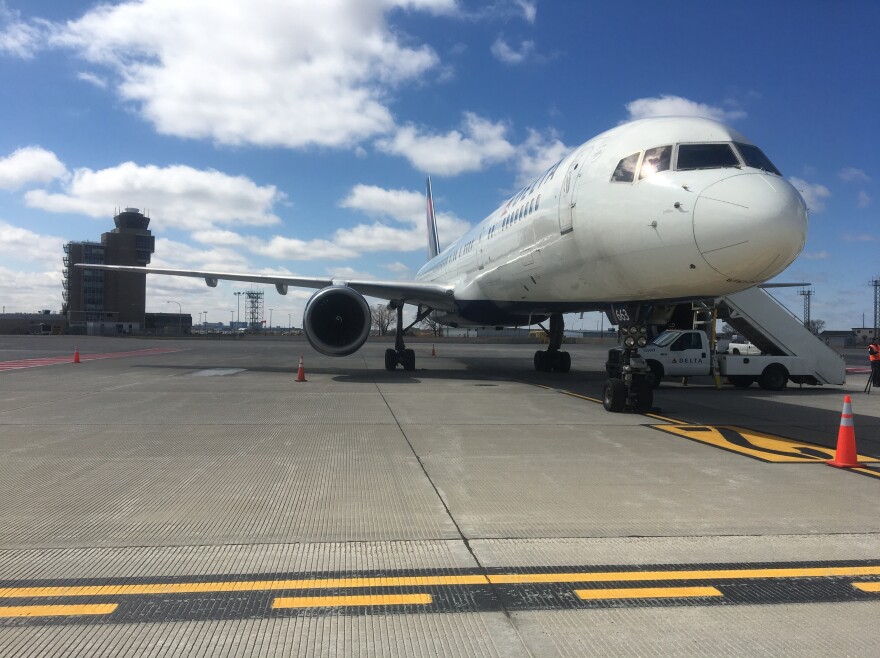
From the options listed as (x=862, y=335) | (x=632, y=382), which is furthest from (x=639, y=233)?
(x=862, y=335)

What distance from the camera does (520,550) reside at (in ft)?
13.8

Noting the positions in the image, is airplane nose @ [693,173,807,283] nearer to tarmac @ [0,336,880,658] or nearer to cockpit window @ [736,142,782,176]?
cockpit window @ [736,142,782,176]

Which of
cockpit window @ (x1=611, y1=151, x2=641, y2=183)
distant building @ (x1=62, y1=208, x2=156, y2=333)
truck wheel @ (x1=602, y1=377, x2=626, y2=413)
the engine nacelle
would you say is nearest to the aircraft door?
cockpit window @ (x1=611, y1=151, x2=641, y2=183)

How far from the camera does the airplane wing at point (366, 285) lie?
1753 cm

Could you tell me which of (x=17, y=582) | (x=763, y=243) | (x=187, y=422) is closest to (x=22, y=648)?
(x=17, y=582)

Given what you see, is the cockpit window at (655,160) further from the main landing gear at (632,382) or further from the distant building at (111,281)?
the distant building at (111,281)

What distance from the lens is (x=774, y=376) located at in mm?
15875

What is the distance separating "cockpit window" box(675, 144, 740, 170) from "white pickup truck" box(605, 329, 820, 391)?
25.9ft

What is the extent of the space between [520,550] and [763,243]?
198 inches

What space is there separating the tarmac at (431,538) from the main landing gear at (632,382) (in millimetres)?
1074

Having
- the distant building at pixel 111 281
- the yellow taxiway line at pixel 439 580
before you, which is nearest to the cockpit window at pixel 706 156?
the yellow taxiway line at pixel 439 580

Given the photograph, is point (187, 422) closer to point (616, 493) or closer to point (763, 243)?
point (616, 493)

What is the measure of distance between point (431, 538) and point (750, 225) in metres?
5.32

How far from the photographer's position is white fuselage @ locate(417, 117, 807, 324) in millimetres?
7398
